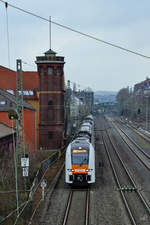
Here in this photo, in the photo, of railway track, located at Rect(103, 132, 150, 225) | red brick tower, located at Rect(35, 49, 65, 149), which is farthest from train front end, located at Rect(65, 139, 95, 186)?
red brick tower, located at Rect(35, 49, 65, 149)

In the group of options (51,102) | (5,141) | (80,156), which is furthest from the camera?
(51,102)

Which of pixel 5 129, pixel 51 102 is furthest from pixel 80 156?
pixel 51 102

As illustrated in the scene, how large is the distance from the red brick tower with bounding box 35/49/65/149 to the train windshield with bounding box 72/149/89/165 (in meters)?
26.3

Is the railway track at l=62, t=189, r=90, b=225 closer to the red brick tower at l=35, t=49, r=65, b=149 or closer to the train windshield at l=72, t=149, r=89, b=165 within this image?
the train windshield at l=72, t=149, r=89, b=165

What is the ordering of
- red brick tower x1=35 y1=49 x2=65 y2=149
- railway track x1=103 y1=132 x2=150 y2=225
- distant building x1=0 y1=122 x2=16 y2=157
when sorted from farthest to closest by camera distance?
red brick tower x1=35 y1=49 x2=65 y2=149 → distant building x1=0 y1=122 x2=16 y2=157 → railway track x1=103 y1=132 x2=150 y2=225

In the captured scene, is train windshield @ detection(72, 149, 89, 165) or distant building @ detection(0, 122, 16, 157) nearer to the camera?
train windshield @ detection(72, 149, 89, 165)

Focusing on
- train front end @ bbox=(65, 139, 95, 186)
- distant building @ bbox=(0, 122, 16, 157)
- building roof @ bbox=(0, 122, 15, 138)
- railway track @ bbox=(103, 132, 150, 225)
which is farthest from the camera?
building roof @ bbox=(0, 122, 15, 138)

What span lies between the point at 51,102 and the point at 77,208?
32.0m

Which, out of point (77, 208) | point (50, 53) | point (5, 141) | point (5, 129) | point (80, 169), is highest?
point (50, 53)

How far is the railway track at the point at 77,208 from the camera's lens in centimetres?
1512

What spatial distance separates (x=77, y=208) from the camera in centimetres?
1720

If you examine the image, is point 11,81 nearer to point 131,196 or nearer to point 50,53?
point 50,53

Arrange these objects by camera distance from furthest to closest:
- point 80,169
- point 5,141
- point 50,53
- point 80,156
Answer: point 50,53
point 5,141
point 80,156
point 80,169

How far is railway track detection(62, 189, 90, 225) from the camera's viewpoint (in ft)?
49.6
